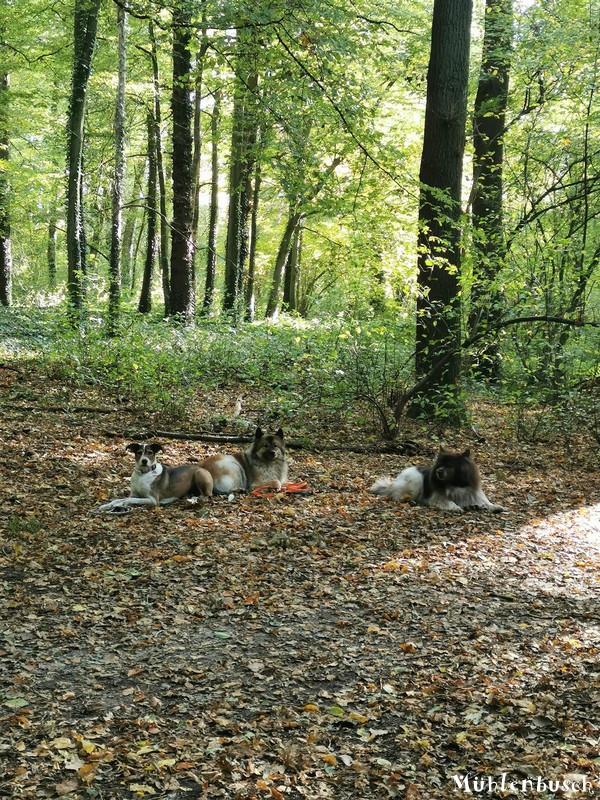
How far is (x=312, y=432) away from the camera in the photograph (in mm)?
12547

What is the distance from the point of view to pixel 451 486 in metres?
8.89

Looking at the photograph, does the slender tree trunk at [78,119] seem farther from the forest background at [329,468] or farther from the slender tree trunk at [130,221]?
the slender tree trunk at [130,221]

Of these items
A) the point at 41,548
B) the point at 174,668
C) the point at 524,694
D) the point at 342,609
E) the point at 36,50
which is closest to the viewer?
the point at 524,694

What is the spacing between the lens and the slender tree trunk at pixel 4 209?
22.2 m

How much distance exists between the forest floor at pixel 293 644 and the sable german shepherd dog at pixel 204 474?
31cm

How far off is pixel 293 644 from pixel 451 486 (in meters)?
4.14

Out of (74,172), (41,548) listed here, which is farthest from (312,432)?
(74,172)

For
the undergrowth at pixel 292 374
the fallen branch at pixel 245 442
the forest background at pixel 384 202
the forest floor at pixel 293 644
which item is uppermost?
the forest background at pixel 384 202

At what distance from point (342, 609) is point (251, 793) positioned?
2491 mm

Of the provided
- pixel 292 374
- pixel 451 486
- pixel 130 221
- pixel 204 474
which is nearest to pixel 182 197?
pixel 292 374

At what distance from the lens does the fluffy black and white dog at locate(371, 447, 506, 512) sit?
8.81 m

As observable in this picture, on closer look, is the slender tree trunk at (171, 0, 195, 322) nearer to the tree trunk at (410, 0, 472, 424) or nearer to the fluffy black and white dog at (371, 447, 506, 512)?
the tree trunk at (410, 0, 472, 424)

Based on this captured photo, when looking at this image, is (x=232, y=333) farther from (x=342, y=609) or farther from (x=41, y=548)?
(x=342, y=609)

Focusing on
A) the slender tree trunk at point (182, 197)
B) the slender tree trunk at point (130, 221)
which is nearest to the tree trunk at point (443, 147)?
the slender tree trunk at point (182, 197)
